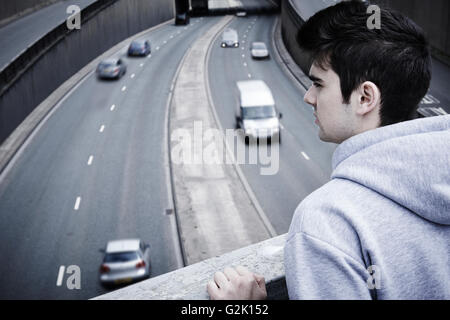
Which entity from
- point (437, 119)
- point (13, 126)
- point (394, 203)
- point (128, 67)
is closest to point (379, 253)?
point (394, 203)

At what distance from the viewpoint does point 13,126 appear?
1078 inches

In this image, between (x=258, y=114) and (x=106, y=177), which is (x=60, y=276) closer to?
(x=106, y=177)

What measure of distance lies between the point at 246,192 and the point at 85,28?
23007 mm

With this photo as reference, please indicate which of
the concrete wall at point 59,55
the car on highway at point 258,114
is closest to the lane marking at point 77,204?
the concrete wall at point 59,55

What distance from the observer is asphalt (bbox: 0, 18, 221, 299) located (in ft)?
57.3

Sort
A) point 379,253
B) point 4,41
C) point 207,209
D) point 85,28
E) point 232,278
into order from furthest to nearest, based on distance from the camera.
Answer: point 85,28 < point 4,41 < point 207,209 < point 232,278 < point 379,253

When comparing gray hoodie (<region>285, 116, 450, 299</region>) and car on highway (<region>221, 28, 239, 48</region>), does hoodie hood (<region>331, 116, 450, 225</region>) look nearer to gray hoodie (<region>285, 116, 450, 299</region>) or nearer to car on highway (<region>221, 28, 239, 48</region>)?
gray hoodie (<region>285, 116, 450, 299</region>)

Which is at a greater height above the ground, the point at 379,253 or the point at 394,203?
the point at 394,203

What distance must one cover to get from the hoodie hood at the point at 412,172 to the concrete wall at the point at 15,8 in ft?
131

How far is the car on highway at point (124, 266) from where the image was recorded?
15766 mm

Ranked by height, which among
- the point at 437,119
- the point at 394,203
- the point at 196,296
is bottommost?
the point at 196,296

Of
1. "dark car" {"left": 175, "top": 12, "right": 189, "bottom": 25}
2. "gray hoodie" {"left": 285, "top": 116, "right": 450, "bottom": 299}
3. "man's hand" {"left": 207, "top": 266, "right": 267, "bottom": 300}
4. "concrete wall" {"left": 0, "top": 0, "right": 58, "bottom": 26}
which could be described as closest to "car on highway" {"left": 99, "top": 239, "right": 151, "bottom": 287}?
"man's hand" {"left": 207, "top": 266, "right": 267, "bottom": 300}

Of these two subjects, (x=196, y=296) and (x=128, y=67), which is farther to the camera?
(x=128, y=67)
